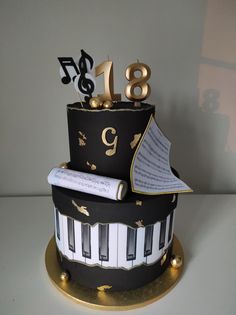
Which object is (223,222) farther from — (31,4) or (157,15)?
(31,4)

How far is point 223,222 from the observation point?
37.8 inches

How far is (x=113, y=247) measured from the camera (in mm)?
625

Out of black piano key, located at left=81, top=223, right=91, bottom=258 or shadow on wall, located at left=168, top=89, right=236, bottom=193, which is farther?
shadow on wall, located at left=168, top=89, right=236, bottom=193

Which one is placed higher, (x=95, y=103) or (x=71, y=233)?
(x=95, y=103)

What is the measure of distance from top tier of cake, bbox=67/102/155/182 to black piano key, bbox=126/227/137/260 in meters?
0.12

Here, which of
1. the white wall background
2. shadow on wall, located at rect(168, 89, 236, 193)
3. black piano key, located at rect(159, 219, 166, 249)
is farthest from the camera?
shadow on wall, located at rect(168, 89, 236, 193)

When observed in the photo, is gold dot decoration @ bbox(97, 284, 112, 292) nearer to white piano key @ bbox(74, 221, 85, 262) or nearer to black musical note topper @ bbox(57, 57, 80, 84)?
white piano key @ bbox(74, 221, 85, 262)

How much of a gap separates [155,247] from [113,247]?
11cm

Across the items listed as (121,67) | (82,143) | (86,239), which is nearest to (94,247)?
(86,239)

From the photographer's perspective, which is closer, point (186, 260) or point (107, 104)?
point (107, 104)

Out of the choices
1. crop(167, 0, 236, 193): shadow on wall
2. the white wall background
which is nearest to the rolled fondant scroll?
the white wall background

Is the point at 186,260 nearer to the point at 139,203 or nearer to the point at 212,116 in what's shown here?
the point at 139,203

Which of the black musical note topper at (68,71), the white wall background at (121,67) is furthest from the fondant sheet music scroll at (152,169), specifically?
the white wall background at (121,67)

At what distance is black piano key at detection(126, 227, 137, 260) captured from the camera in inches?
24.2
